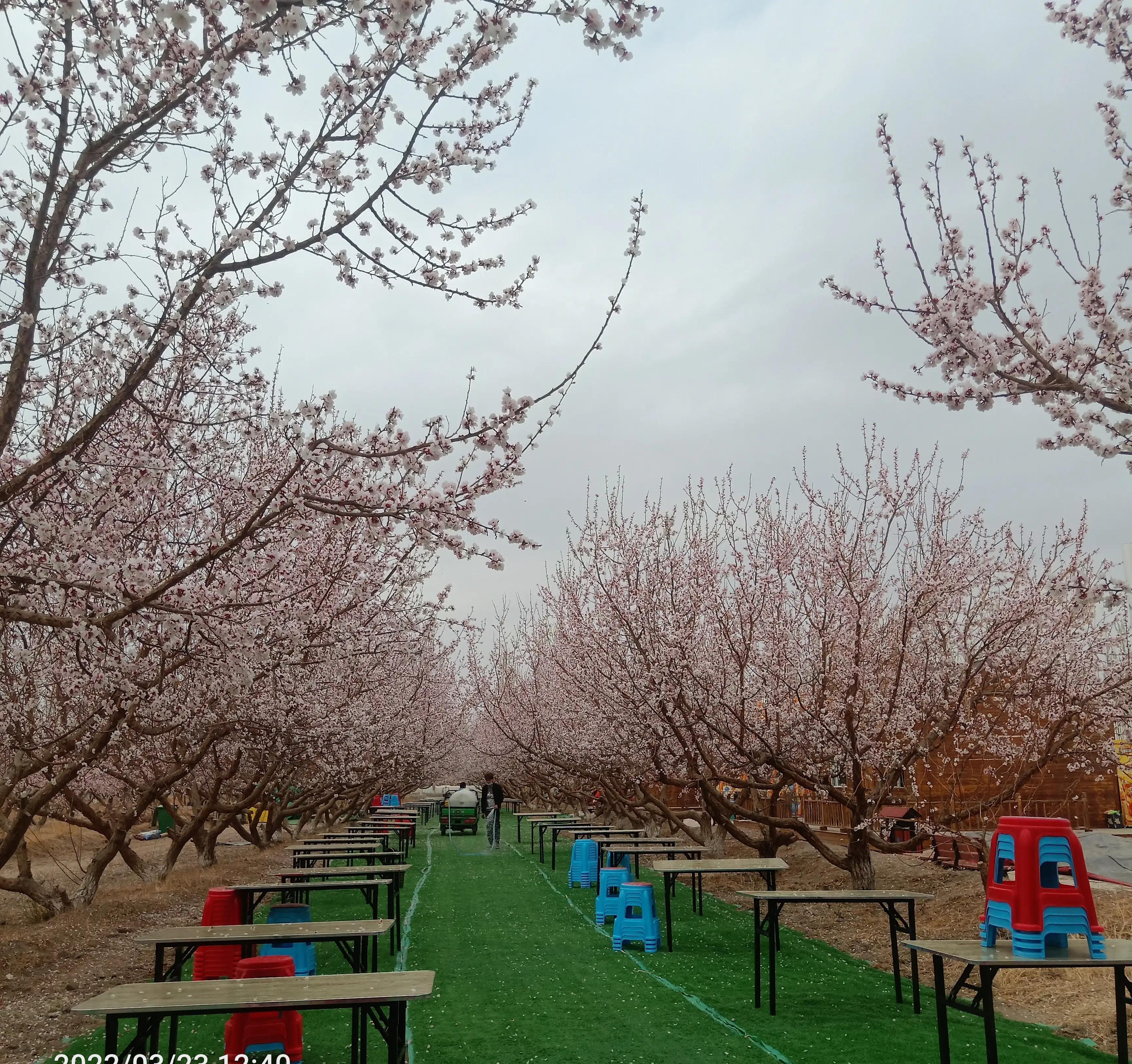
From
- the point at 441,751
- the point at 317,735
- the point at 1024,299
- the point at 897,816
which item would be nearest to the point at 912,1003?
the point at 1024,299

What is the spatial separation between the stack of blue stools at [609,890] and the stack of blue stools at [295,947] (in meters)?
3.60

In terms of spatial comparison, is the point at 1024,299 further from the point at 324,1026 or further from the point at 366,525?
the point at 324,1026

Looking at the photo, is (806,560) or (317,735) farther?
(317,735)

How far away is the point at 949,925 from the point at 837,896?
4.34 metres

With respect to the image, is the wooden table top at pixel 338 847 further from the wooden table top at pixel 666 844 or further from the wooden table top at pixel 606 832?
the wooden table top at pixel 606 832

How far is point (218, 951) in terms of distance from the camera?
7551mm

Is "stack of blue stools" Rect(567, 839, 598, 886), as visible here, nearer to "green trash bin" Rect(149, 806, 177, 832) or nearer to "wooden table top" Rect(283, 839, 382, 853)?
"wooden table top" Rect(283, 839, 382, 853)

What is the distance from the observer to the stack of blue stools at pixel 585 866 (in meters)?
14.7

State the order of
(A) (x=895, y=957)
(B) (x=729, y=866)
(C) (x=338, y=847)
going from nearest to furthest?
(A) (x=895, y=957) → (B) (x=729, y=866) → (C) (x=338, y=847)

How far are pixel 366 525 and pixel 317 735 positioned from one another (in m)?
9.07

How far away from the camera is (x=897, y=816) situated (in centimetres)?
1641

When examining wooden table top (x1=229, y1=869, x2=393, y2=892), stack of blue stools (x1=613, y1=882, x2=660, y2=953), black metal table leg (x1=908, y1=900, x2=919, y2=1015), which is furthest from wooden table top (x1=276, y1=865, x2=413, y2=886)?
black metal table leg (x1=908, y1=900, x2=919, y2=1015)

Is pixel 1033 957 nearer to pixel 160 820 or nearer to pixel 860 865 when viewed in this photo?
pixel 860 865
